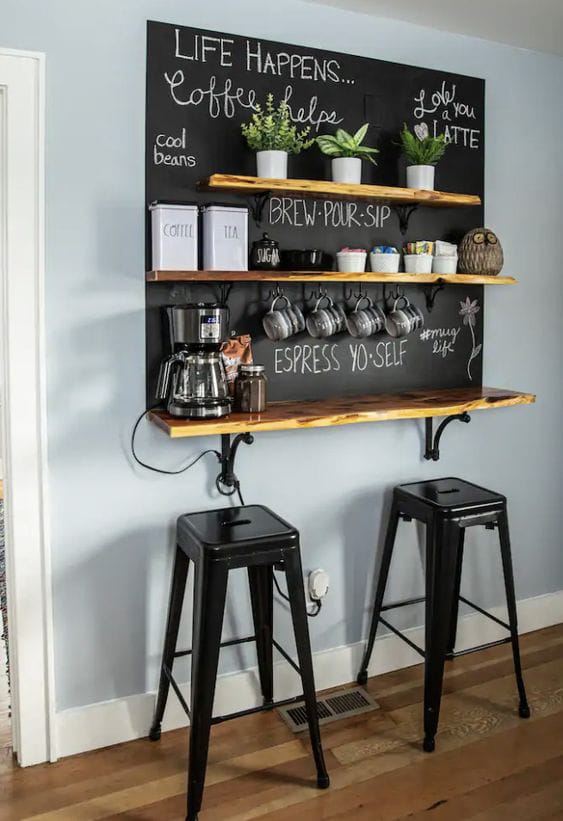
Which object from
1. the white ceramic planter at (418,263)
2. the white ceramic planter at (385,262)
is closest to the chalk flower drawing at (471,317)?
the white ceramic planter at (418,263)

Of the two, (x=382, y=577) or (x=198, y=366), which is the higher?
(x=198, y=366)

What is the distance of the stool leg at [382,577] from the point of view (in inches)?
104

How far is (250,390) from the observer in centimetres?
227

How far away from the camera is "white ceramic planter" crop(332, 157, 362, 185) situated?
7.71 feet

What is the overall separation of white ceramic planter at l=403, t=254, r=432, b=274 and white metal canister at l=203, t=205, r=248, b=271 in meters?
0.61

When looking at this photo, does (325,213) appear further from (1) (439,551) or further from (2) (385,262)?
(1) (439,551)

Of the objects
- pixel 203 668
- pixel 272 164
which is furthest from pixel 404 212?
pixel 203 668

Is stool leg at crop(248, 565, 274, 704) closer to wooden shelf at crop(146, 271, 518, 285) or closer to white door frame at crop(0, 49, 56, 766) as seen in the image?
white door frame at crop(0, 49, 56, 766)

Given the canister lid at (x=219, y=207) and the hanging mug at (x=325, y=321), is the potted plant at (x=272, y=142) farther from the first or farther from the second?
the hanging mug at (x=325, y=321)

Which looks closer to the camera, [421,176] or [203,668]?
[203,668]

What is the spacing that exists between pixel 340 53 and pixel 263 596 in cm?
181

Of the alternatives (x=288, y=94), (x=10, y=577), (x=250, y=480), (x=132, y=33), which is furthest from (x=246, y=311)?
(x=10, y=577)

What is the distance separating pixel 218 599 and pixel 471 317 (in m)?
1.46

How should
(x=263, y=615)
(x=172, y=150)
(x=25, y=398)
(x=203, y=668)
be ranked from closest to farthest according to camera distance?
(x=203, y=668)
(x=25, y=398)
(x=172, y=150)
(x=263, y=615)
